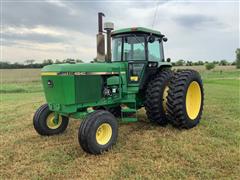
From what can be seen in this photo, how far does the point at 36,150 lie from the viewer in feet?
15.9

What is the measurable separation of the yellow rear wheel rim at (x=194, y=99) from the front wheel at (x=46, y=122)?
10.2 ft

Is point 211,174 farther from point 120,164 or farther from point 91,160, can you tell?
point 91,160

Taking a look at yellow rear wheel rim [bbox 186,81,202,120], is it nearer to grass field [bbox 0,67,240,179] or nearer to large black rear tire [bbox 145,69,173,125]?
grass field [bbox 0,67,240,179]

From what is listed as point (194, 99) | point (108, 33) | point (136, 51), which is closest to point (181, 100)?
point (194, 99)

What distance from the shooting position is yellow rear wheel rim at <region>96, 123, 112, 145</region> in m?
4.68

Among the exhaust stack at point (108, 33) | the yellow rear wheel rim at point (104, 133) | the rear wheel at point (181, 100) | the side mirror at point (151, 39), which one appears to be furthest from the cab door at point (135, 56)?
the yellow rear wheel rim at point (104, 133)

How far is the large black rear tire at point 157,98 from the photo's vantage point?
578cm

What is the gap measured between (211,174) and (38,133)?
3.77 m

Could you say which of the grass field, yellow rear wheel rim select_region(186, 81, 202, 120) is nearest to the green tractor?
yellow rear wheel rim select_region(186, 81, 202, 120)

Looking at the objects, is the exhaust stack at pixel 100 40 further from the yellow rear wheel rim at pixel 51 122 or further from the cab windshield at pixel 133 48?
the yellow rear wheel rim at pixel 51 122

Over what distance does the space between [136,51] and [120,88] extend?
0.98 meters

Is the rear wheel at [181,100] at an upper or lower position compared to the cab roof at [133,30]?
lower

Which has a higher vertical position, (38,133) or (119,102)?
(119,102)

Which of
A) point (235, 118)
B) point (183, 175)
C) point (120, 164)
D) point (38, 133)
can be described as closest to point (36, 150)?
point (38, 133)
